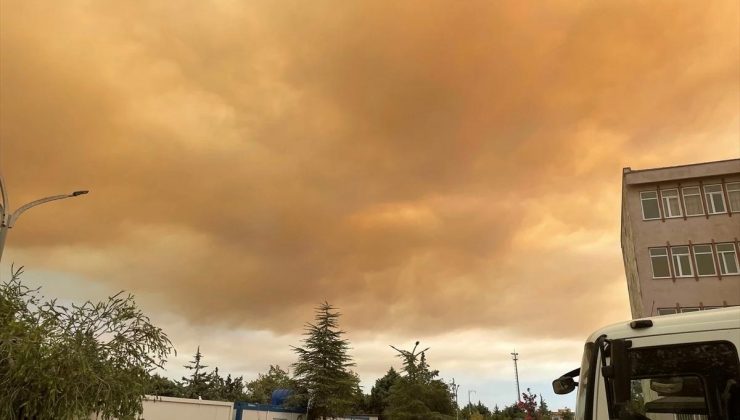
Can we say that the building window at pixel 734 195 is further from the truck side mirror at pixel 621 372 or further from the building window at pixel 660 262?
the truck side mirror at pixel 621 372

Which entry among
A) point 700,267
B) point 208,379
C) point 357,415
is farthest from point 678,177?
point 208,379

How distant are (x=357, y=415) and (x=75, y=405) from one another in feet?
177

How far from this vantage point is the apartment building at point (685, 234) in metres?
33.8

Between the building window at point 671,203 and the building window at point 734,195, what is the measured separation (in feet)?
9.45

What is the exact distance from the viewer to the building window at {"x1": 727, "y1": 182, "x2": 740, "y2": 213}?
3491 cm

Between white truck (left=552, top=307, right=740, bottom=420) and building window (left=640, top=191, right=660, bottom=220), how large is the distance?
112 ft

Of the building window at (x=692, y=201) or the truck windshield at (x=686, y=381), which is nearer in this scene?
the truck windshield at (x=686, y=381)

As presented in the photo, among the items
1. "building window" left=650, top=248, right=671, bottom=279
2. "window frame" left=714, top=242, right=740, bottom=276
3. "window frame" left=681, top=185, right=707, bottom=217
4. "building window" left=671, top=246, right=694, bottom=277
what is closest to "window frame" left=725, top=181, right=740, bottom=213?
"window frame" left=681, top=185, right=707, bottom=217

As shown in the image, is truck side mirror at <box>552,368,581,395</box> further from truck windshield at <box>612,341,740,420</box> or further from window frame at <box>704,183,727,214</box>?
window frame at <box>704,183,727,214</box>

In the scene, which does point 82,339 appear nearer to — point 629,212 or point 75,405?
point 75,405

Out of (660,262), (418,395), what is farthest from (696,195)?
(418,395)

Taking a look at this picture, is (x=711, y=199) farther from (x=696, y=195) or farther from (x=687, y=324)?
(x=687, y=324)

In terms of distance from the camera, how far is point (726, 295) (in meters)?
33.4

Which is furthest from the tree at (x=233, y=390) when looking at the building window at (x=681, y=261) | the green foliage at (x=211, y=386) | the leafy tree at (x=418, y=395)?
the building window at (x=681, y=261)
